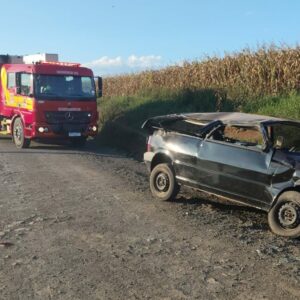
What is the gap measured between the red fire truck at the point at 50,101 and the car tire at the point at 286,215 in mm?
9943

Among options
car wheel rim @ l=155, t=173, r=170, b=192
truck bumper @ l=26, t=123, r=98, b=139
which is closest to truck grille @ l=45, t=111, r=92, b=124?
truck bumper @ l=26, t=123, r=98, b=139

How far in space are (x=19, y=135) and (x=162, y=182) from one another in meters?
8.48

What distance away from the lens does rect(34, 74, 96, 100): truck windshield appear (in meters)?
15.5

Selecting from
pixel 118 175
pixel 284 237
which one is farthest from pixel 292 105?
pixel 284 237

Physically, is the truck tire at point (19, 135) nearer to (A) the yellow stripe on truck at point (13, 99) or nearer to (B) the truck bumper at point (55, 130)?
(B) the truck bumper at point (55, 130)

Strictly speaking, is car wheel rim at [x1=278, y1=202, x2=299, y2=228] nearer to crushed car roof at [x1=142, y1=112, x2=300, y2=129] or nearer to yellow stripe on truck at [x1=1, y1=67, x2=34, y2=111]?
crushed car roof at [x1=142, y1=112, x2=300, y2=129]

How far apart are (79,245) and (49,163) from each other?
6.95 metres

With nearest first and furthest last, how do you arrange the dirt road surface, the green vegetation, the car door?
1. the dirt road surface
2. the car door
3. the green vegetation

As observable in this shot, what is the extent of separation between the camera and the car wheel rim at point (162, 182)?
343 inches

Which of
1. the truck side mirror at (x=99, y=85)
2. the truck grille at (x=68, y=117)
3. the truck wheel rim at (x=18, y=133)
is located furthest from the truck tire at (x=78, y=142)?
the truck wheel rim at (x=18, y=133)

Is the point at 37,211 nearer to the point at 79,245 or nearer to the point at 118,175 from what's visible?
the point at 79,245

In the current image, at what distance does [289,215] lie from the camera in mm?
6723

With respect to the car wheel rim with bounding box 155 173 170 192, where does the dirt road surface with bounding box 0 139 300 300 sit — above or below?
below

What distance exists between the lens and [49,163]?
12812 mm
